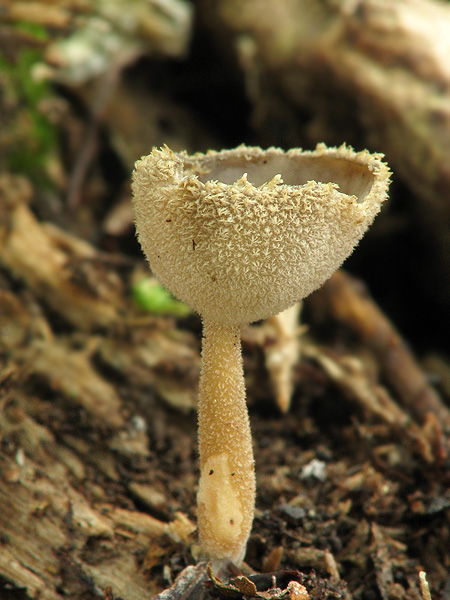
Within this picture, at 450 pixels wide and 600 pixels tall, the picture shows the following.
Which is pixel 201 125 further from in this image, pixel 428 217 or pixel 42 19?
pixel 428 217

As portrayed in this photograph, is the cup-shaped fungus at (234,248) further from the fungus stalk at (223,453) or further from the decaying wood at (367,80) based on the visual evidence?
the decaying wood at (367,80)

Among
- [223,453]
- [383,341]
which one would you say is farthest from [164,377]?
→ [383,341]

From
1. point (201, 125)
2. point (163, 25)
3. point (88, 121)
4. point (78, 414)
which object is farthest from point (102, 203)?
point (78, 414)

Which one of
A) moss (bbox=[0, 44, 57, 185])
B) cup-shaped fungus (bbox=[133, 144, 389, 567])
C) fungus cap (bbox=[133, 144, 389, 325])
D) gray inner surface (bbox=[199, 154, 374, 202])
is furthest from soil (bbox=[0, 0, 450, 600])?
gray inner surface (bbox=[199, 154, 374, 202])

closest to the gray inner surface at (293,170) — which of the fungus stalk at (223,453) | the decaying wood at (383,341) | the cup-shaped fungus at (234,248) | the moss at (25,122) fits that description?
the cup-shaped fungus at (234,248)

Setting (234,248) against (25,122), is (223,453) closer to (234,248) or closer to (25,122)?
(234,248)

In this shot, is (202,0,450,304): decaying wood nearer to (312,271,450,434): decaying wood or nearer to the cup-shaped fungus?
(312,271,450,434): decaying wood

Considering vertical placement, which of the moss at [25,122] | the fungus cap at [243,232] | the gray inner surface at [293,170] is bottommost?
the fungus cap at [243,232]
